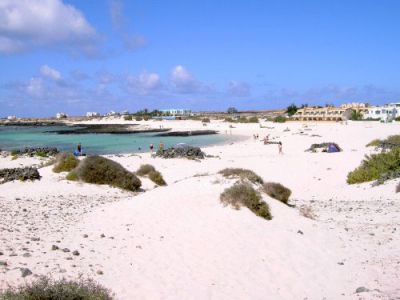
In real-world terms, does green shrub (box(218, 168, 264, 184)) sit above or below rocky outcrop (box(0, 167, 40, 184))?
above

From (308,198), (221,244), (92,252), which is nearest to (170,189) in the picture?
(221,244)

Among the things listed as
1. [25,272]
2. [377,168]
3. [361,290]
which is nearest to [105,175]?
[25,272]

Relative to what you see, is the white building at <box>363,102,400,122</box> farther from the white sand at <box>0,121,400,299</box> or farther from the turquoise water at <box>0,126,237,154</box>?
the white sand at <box>0,121,400,299</box>

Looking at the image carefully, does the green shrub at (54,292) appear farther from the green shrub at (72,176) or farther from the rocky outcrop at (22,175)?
the rocky outcrop at (22,175)

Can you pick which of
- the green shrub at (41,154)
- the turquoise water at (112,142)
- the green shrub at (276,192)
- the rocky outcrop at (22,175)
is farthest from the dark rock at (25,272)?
the turquoise water at (112,142)

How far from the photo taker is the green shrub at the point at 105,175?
18500 millimetres

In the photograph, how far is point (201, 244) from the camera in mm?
9469

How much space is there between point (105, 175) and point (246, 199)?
8.45m

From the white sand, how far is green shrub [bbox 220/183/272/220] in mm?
236

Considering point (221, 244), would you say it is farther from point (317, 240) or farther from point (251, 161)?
point (251, 161)

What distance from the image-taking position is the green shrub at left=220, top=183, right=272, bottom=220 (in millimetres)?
11641

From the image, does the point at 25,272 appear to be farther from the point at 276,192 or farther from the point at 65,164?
the point at 65,164

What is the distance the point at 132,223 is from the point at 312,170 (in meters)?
16.3

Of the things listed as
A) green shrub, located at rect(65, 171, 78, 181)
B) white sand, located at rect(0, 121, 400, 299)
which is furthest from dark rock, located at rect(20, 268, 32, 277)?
green shrub, located at rect(65, 171, 78, 181)
